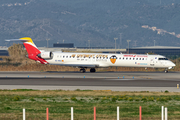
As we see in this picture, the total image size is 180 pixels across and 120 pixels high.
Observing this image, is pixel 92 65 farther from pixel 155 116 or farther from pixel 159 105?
pixel 155 116

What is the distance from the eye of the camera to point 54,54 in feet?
191

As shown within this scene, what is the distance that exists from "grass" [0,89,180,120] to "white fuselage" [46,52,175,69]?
95.5ft

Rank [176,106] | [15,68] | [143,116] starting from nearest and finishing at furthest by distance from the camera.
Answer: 1. [143,116]
2. [176,106]
3. [15,68]

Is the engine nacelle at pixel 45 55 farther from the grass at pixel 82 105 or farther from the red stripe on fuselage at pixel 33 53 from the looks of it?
the grass at pixel 82 105

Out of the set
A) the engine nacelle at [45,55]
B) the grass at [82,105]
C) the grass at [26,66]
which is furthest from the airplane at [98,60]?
the grass at [82,105]

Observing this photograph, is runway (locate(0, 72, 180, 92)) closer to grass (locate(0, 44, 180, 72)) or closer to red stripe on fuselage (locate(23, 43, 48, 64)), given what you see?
red stripe on fuselage (locate(23, 43, 48, 64))

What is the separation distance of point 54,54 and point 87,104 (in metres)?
36.6

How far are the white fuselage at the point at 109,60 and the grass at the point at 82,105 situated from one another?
29.1m

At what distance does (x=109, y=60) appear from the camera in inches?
2226

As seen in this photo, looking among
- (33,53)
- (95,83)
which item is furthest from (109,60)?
(95,83)

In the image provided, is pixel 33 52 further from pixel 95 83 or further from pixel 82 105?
pixel 82 105

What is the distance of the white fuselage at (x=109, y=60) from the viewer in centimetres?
5553

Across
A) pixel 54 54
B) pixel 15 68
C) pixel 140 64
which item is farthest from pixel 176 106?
pixel 15 68

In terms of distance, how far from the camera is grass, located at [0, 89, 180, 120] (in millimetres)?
18344
